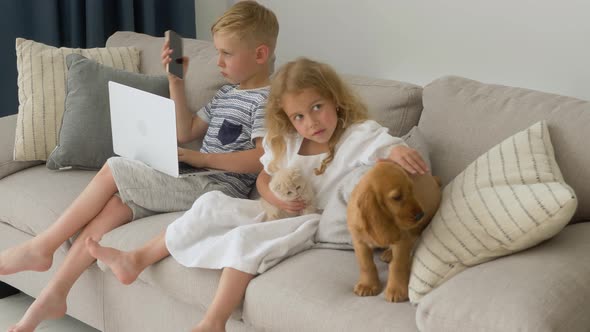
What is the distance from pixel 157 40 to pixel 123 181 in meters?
0.84

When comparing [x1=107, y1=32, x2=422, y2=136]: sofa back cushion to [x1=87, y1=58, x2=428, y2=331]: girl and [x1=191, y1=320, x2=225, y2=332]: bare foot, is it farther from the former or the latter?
[x1=191, y1=320, x2=225, y2=332]: bare foot

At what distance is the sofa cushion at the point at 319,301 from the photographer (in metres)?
1.79

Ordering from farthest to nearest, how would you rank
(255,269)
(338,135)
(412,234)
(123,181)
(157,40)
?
1. (157,40)
2. (123,181)
3. (338,135)
4. (255,269)
5. (412,234)

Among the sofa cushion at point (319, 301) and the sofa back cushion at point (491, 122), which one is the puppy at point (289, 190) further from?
the sofa back cushion at point (491, 122)

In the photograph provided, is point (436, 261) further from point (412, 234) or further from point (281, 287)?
point (281, 287)

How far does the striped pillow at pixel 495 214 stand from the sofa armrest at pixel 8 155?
4.83ft

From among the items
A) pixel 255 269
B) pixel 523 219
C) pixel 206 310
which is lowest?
pixel 206 310

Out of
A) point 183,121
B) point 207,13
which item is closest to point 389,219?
point 183,121

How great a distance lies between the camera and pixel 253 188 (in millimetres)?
2600

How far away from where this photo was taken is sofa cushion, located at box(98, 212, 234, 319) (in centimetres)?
210

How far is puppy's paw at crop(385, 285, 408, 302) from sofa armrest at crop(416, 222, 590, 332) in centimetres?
12

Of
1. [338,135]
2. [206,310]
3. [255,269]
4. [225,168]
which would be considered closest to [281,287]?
[255,269]

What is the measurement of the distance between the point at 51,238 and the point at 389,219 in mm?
1049

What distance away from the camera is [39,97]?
9.40 feet
